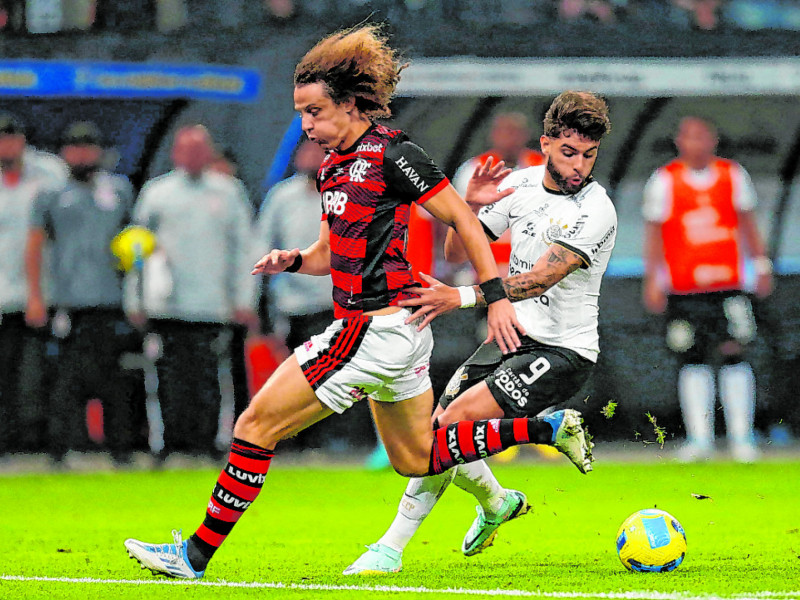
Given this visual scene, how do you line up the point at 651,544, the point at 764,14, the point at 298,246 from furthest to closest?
1. the point at 764,14
2. the point at 298,246
3. the point at 651,544

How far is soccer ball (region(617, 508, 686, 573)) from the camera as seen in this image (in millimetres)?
6664

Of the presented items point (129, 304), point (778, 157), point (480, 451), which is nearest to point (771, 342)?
point (778, 157)

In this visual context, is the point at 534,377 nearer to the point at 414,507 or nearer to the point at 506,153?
the point at 414,507

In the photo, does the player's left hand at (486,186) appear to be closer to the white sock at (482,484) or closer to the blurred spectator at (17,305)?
the white sock at (482,484)

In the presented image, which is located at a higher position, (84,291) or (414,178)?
(414,178)

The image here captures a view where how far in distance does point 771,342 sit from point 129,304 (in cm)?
567

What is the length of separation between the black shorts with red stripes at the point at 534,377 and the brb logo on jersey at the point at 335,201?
1.30 m

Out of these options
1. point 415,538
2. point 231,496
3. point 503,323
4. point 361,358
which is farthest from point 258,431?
point 415,538

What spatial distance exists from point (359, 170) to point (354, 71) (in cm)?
42

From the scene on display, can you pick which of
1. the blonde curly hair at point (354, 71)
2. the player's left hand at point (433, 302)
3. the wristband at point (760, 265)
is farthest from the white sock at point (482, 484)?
the wristband at point (760, 265)

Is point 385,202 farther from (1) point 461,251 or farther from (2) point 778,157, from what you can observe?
(2) point 778,157

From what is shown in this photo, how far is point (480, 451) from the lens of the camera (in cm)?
655

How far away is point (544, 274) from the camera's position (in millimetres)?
6926

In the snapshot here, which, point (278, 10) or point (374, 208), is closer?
point (374, 208)
